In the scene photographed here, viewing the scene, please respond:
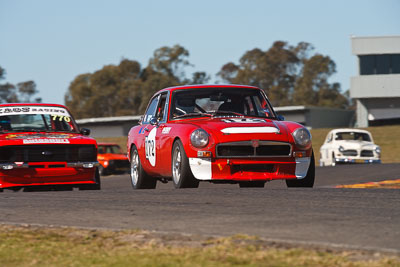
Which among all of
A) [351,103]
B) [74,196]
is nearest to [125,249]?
[74,196]

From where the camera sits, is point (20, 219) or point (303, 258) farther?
point (20, 219)

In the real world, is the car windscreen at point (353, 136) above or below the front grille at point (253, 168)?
below

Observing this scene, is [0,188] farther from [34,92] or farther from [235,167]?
[34,92]

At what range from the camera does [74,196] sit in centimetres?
977

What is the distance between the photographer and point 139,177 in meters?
12.8

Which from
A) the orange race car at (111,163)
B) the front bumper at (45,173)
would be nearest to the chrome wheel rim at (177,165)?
the front bumper at (45,173)

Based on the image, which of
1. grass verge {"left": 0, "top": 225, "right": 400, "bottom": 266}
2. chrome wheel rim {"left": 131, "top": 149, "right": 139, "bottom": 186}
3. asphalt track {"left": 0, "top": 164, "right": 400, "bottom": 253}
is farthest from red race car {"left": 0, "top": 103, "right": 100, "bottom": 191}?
grass verge {"left": 0, "top": 225, "right": 400, "bottom": 266}

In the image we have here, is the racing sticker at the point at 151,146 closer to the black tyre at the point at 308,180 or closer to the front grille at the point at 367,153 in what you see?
the black tyre at the point at 308,180

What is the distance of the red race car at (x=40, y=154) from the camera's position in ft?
42.4

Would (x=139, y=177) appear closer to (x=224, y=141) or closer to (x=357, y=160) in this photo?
(x=224, y=141)

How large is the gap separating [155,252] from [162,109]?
6877 mm

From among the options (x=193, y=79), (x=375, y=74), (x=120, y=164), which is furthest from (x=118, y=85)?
(x=120, y=164)

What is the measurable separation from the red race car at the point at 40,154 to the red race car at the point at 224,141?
1.68 meters

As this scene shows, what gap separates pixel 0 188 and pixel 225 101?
3.87 metres
